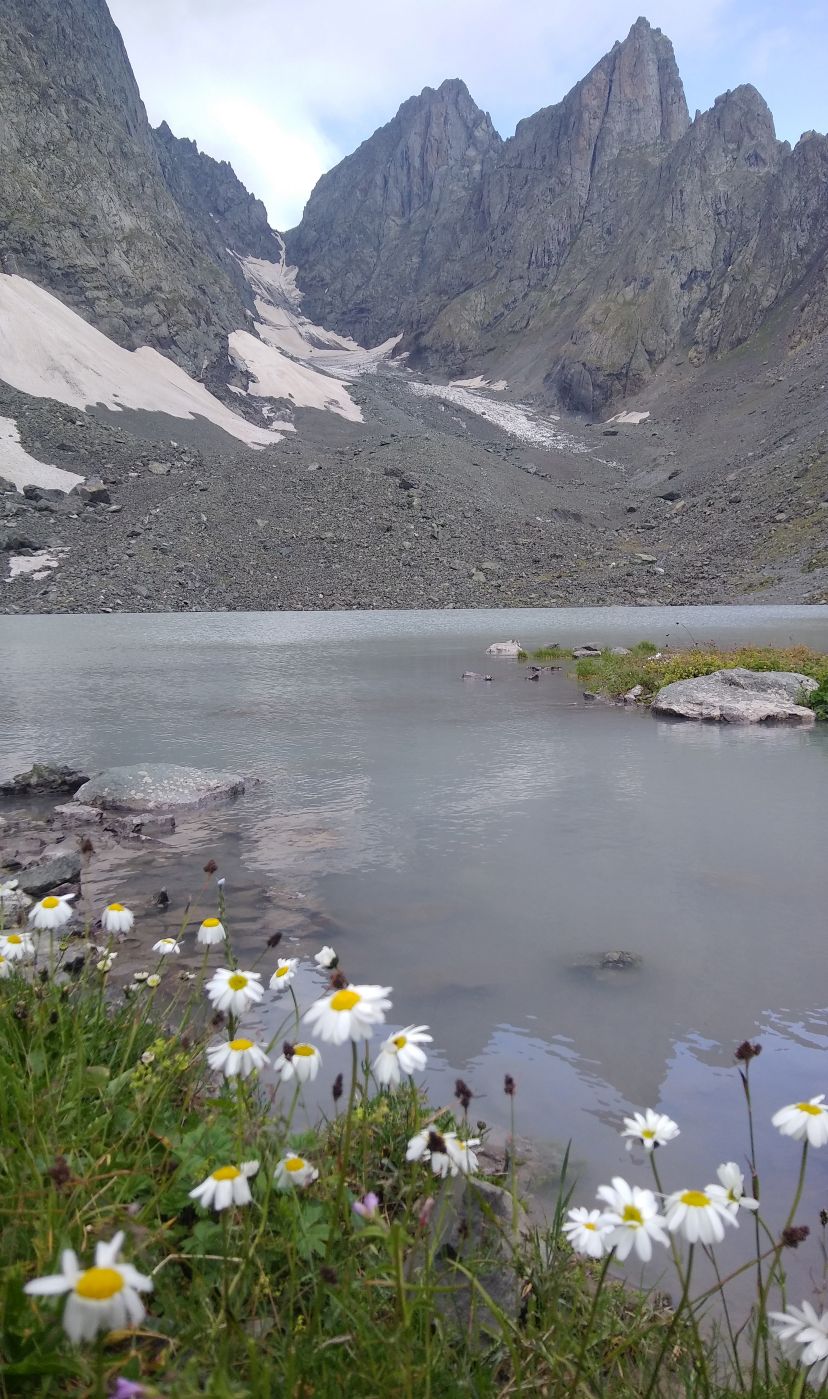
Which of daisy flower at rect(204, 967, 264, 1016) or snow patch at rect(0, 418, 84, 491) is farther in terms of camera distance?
snow patch at rect(0, 418, 84, 491)

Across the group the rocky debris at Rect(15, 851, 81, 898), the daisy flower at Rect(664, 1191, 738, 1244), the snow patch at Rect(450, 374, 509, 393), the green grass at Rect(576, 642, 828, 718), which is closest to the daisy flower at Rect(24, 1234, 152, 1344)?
the daisy flower at Rect(664, 1191, 738, 1244)

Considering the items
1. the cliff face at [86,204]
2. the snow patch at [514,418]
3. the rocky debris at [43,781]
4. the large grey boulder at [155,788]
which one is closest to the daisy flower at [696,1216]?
the large grey boulder at [155,788]

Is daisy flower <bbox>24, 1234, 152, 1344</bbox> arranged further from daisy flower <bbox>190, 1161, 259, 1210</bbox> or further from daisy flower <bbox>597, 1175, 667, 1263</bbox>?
daisy flower <bbox>597, 1175, 667, 1263</bbox>

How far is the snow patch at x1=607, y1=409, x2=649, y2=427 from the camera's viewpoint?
127 metres

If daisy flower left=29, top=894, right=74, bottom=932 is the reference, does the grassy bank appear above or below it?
below

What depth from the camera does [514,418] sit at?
130m

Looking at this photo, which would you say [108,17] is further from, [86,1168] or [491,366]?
[86,1168]

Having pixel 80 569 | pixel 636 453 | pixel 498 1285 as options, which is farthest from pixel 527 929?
pixel 636 453

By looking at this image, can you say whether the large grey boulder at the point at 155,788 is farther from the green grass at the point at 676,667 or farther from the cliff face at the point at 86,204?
the cliff face at the point at 86,204

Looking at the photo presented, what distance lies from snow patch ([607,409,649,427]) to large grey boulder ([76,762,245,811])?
128 metres

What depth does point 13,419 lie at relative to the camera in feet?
235

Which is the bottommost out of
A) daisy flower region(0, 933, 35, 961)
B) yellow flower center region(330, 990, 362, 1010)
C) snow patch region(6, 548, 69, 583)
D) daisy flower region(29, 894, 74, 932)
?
daisy flower region(0, 933, 35, 961)

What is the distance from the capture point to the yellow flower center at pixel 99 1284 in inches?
40.2

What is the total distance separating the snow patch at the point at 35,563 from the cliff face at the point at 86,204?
4945 cm
